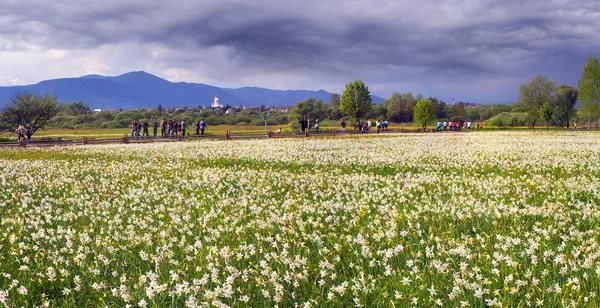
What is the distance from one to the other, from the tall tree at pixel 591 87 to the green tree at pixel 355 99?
4544 cm

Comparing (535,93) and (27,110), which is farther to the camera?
(535,93)

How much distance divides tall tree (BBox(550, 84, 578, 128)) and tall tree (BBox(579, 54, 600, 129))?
3553cm

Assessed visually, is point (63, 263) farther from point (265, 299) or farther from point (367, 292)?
point (367, 292)

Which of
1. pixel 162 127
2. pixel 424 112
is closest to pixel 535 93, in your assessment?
pixel 424 112

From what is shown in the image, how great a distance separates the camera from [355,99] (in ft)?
361

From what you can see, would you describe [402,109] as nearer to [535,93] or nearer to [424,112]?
[535,93]

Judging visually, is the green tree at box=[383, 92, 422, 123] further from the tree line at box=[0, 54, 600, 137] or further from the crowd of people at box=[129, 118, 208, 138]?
the crowd of people at box=[129, 118, 208, 138]

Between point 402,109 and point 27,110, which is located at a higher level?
point 402,109

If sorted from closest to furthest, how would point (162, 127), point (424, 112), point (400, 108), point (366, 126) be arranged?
point (162, 127), point (366, 126), point (424, 112), point (400, 108)

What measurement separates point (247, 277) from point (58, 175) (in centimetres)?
1280

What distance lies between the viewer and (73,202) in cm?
970


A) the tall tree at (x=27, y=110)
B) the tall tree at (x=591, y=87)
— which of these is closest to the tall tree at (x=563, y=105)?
the tall tree at (x=591, y=87)

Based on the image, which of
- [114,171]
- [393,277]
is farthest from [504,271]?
[114,171]

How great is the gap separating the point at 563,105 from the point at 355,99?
216 ft
